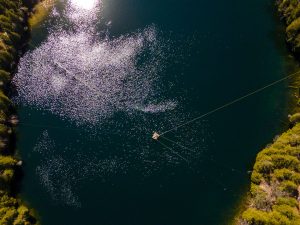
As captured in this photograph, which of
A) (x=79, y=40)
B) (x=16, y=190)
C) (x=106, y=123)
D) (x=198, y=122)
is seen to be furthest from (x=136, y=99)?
(x=16, y=190)

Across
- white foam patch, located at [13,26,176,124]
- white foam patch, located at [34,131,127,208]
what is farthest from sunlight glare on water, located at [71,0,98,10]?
white foam patch, located at [34,131,127,208]

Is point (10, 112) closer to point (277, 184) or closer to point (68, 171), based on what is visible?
point (68, 171)

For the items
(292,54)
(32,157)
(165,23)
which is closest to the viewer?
(32,157)

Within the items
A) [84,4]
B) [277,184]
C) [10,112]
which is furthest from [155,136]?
[84,4]

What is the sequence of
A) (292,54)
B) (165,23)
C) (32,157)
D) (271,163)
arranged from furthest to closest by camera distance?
(165,23) → (292,54) → (32,157) → (271,163)

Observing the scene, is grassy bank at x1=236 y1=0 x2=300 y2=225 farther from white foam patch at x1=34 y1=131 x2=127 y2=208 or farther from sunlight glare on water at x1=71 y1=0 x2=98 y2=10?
sunlight glare on water at x1=71 y1=0 x2=98 y2=10

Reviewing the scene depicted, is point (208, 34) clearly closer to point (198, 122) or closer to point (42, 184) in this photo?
point (198, 122)

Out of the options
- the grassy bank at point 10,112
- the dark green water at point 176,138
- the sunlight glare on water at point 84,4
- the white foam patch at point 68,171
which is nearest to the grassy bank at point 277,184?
the dark green water at point 176,138
